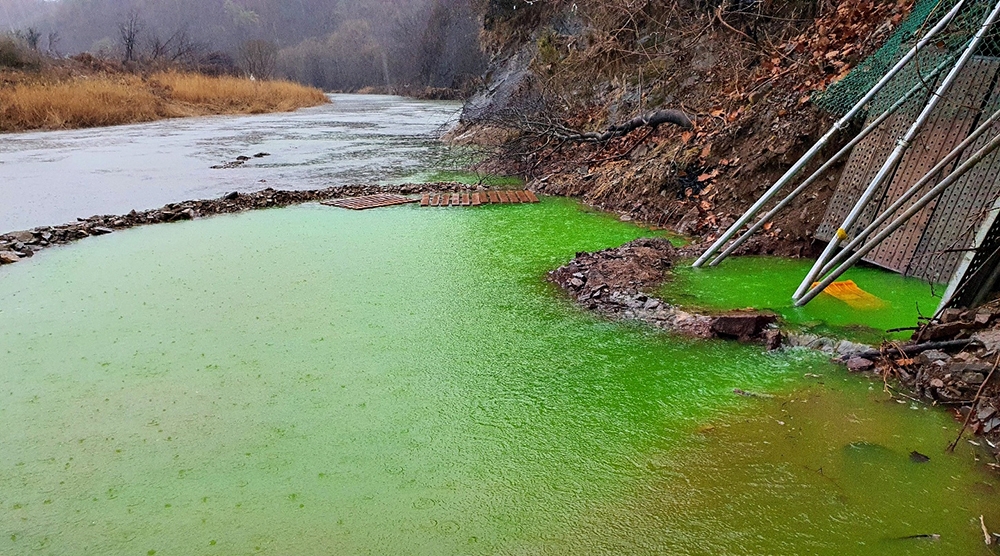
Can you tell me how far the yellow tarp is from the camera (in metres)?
3.78

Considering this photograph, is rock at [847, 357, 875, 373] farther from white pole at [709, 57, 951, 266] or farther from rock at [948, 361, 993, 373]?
white pole at [709, 57, 951, 266]

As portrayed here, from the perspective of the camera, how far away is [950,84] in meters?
4.05

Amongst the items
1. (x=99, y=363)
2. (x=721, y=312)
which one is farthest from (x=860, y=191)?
(x=99, y=363)

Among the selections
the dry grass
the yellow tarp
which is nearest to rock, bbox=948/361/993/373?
the yellow tarp

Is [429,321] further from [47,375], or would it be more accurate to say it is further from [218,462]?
[47,375]

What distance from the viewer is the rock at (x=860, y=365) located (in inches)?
121

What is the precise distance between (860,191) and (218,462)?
4784mm

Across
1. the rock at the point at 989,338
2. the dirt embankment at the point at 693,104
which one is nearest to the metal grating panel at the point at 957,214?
the dirt embankment at the point at 693,104

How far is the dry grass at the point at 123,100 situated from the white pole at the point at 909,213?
1922 cm

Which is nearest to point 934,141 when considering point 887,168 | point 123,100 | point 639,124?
point 887,168

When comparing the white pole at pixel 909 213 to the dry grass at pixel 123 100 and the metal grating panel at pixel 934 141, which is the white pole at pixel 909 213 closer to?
the metal grating panel at pixel 934 141

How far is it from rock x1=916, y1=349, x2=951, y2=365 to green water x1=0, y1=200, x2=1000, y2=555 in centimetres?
32

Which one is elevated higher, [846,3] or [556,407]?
[846,3]

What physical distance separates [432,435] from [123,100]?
2056 cm
